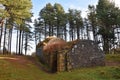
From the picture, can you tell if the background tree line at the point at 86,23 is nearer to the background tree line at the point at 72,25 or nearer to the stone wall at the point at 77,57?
the background tree line at the point at 72,25

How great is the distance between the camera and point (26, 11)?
40906mm

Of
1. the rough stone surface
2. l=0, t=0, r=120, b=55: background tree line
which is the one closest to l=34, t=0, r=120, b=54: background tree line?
l=0, t=0, r=120, b=55: background tree line

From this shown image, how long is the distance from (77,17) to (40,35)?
1271 cm

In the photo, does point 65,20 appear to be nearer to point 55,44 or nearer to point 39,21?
point 39,21

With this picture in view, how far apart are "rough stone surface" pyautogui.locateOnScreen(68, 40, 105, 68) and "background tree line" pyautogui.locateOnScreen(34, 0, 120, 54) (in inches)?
864

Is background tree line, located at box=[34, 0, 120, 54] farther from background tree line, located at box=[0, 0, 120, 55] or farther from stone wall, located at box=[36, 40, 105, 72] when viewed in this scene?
stone wall, located at box=[36, 40, 105, 72]

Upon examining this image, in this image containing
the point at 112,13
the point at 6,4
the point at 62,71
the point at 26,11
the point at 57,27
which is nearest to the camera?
the point at 62,71

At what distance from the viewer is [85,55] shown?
31.4 metres

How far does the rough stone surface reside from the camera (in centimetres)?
3045

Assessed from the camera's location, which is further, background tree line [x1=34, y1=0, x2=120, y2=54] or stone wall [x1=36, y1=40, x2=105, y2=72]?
background tree line [x1=34, y1=0, x2=120, y2=54]

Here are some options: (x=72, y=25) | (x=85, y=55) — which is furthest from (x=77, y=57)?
(x=72, y=25)

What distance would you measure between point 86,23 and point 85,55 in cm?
3479

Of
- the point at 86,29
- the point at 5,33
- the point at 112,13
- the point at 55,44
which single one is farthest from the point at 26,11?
the point at 86,29

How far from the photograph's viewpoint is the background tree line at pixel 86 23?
2149 inches
